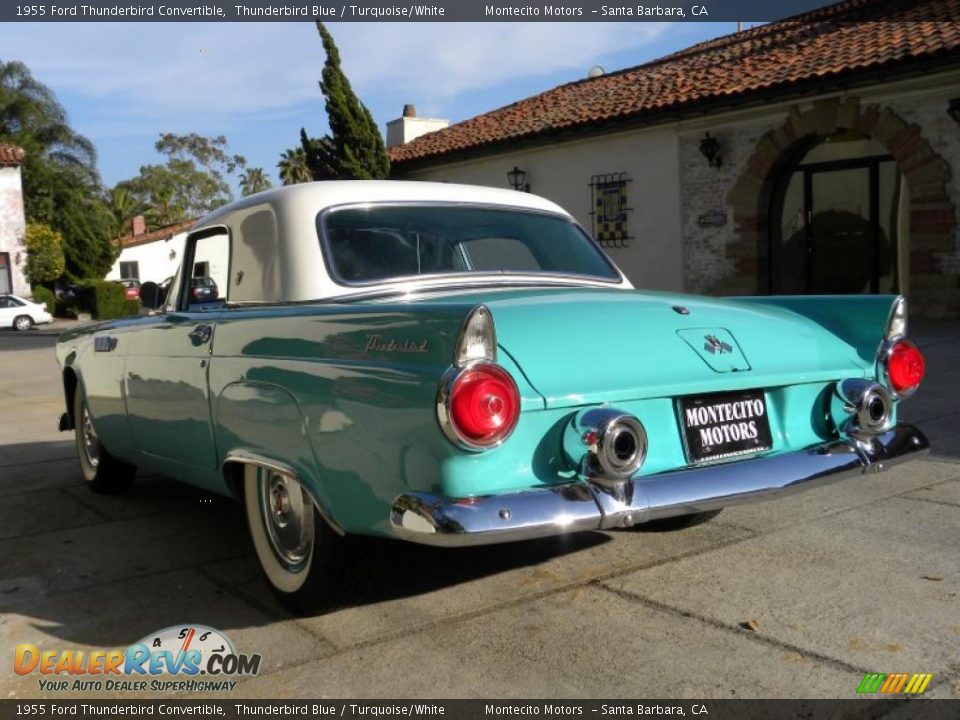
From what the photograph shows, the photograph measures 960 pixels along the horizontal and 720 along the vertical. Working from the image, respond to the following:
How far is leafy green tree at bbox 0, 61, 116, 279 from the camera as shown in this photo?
37281mm

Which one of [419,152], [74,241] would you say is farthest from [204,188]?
[419,152]

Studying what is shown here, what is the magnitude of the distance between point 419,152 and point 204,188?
172ft

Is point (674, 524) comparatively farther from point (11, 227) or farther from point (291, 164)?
point (291, 164)

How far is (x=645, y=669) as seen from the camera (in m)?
2.80

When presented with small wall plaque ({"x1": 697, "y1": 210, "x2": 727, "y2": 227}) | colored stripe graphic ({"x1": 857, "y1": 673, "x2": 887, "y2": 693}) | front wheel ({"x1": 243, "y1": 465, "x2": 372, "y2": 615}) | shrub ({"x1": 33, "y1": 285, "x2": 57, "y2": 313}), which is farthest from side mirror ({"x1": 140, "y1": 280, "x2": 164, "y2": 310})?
shrub ({"x1": 33, "y1": 285, "x2": 57, "y2": 313})

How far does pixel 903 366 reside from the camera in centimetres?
363

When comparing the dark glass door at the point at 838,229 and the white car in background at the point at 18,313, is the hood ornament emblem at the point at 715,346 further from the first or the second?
the white car in background at the point at 18,313

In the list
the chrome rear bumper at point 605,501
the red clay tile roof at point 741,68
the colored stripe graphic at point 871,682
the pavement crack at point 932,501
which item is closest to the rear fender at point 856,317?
the chrome rear bumper at point 605,501

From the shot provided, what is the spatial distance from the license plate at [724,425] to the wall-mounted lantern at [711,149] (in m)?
13.1

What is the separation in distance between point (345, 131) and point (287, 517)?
20.1 meters

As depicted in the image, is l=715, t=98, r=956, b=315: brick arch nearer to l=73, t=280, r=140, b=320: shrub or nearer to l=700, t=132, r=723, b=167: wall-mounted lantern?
l=700, t=132, r=723, b=167: wall-mounted lantern

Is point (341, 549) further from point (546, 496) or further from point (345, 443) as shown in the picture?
point (546, 496)

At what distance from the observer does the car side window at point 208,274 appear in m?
4.14

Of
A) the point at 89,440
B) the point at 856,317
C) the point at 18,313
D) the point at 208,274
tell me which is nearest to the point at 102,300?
the point at 18,313
